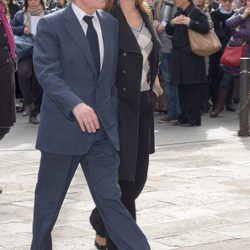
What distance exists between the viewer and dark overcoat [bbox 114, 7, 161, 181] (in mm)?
4941

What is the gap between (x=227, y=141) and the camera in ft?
35.7

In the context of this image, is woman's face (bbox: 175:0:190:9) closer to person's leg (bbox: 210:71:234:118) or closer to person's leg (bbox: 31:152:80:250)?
person's leg (bbox: 210:71:234:118)

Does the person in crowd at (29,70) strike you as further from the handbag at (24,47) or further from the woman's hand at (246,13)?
the woman's hand at (246,13)

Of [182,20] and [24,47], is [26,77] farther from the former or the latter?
[182,20]

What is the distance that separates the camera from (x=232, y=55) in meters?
12.9

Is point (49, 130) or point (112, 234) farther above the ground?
point (49, 130)

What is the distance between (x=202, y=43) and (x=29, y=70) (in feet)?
8.44

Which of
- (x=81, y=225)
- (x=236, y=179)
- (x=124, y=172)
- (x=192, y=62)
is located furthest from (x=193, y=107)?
(x=124, y=172)

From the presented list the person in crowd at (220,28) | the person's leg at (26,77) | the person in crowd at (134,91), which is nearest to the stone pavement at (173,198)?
the person in crowd at (134,91)

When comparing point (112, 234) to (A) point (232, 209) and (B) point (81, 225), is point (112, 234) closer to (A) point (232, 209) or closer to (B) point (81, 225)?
(B) point (81, 225)

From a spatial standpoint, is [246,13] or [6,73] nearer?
[6,73]

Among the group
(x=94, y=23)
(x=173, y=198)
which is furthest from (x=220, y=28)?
(x=94, y=23)

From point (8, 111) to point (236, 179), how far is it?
218 centimetres

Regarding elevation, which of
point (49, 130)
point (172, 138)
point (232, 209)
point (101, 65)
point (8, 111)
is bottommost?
point (172, 138)
